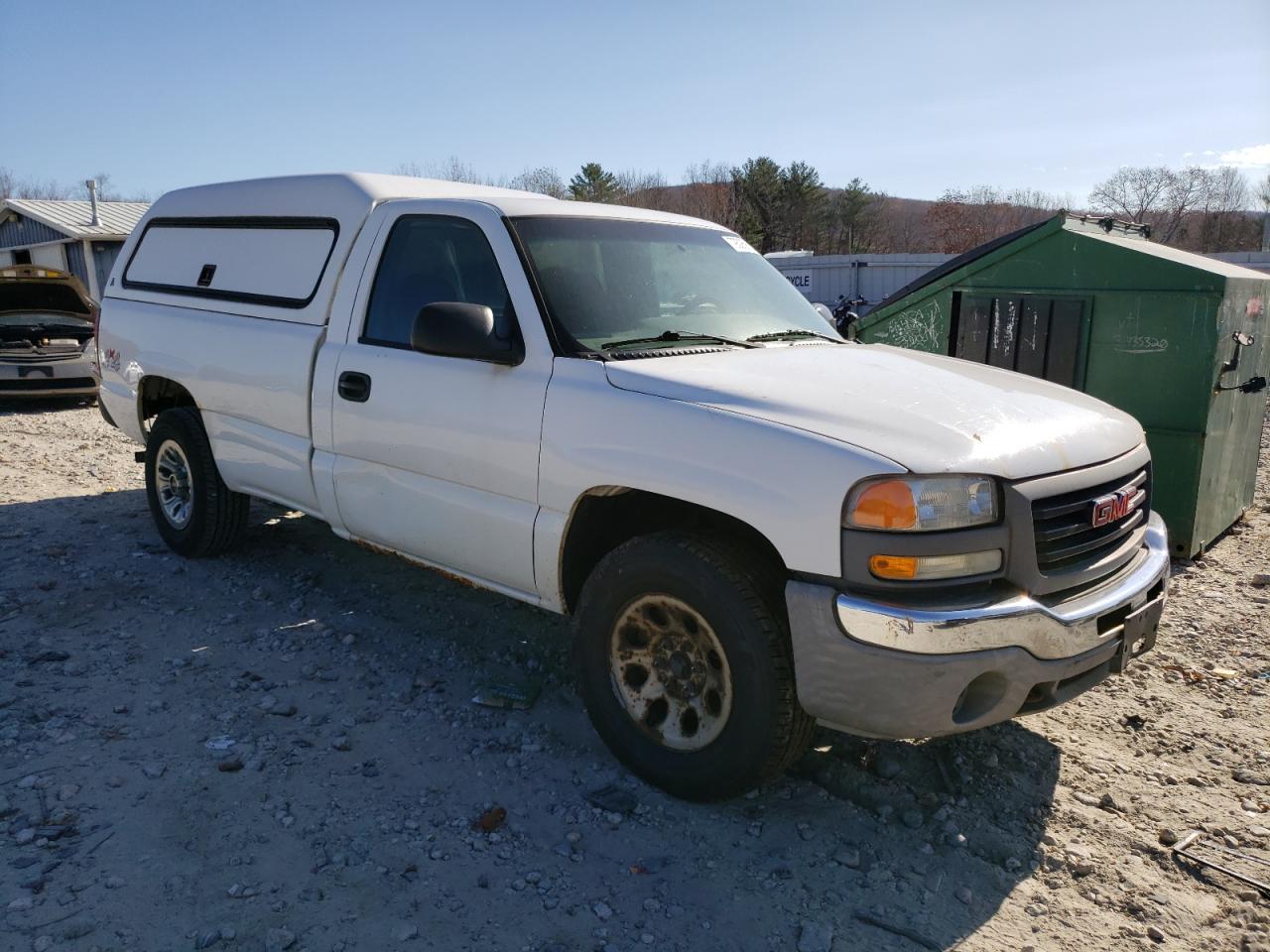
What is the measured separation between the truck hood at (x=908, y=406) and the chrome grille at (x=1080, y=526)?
11 centimetres

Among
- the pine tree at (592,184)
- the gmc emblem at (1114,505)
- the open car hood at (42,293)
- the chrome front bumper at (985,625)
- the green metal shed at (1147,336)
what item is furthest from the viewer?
the pine tree at (592,184)

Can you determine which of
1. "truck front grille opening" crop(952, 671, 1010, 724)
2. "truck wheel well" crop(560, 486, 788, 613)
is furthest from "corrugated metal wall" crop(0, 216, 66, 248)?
"truck front grille opening" crop(952, 671, 1010, 724)

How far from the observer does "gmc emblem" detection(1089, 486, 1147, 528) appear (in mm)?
2967

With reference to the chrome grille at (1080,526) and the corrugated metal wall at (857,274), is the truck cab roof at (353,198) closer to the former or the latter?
the chrome grille at (1080,526)

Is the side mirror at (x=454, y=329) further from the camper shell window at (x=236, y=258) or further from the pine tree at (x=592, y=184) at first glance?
the pine tree at (x=592, y=184)

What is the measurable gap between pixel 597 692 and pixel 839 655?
39.6 inches

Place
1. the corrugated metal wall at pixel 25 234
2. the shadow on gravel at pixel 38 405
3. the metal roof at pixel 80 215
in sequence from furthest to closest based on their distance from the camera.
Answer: the corrugated metal wall at pixel 25 234 → the metal roof at pixel 80 215 → the shadow on gravel at pixel 38 405

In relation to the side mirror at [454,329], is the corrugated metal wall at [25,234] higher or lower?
higher

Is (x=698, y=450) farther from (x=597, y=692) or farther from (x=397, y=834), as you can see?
(x=397, y=834)

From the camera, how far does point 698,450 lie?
2908 millimetres

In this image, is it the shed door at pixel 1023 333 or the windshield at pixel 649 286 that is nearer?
the windshield at pixel 649 286

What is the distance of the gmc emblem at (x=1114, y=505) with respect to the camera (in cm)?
297

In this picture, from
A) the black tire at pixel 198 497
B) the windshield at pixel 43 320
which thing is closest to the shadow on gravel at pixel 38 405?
the windshield at pixel 43 320

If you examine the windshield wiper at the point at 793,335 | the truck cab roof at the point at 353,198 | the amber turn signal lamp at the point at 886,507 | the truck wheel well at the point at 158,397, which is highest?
the truck cab roof at the point at 353,198
